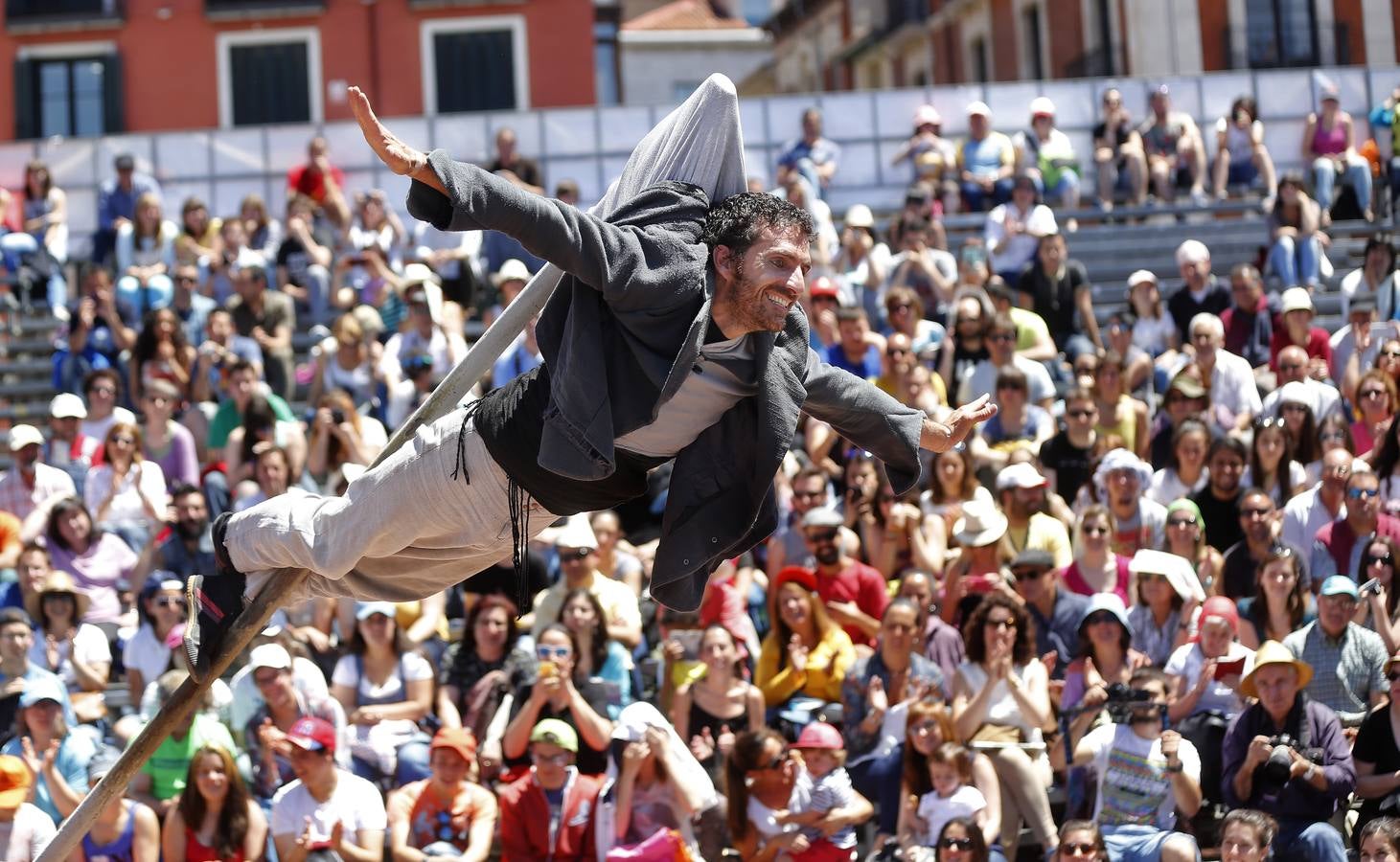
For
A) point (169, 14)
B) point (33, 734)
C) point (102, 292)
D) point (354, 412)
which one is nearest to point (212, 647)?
point (33, 734)

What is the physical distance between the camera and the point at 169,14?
20500 mm

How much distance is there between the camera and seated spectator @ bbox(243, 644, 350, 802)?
7516 mm

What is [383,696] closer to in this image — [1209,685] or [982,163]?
[1209,685]

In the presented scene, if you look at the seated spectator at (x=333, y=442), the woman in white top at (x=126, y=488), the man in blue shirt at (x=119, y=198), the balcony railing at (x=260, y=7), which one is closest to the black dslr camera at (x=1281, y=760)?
the seated spectator at (x=333, y=442)

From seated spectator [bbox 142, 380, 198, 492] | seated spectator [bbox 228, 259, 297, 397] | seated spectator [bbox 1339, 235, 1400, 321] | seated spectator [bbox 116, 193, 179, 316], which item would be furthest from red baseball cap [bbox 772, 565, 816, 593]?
seated spectator [bbox 116, 193, 179, 316]

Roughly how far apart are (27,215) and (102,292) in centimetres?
188

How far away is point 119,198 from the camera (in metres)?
12.4

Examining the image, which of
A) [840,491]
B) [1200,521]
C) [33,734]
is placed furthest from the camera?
[840,491]

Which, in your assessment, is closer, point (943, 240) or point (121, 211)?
point (943, 240)

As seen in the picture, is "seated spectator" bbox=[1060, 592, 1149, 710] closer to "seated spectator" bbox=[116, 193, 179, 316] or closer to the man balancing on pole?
the man balancing on pole

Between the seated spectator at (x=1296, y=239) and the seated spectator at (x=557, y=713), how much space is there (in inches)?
217

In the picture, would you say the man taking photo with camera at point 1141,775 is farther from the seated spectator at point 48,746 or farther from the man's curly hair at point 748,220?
the seated spectator at point 48,746

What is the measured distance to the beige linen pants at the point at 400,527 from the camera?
15.1 feet

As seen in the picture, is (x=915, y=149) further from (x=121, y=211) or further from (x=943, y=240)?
(x=121, y=211)
